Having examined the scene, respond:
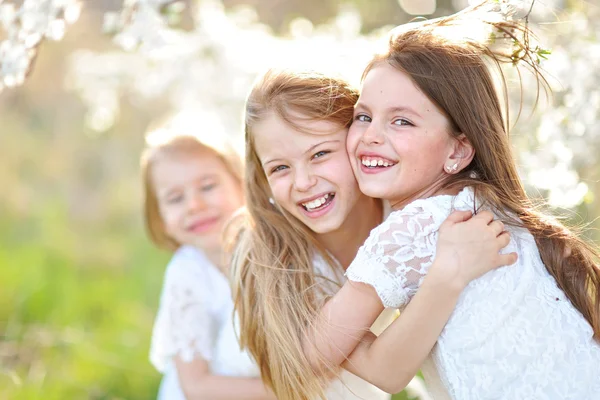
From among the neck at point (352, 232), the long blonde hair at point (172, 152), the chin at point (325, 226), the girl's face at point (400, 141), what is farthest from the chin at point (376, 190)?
the long blonde hair at point (172, 152)

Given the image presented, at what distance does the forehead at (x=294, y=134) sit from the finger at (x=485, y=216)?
48cm

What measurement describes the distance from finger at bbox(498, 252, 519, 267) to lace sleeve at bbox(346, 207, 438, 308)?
0.60 feet

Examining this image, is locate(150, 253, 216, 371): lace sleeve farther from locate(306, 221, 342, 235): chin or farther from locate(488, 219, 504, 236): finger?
locate(488, 219, 504, 236): finger

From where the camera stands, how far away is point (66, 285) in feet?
16.5

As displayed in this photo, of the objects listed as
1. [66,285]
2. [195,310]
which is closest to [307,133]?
[195,310]

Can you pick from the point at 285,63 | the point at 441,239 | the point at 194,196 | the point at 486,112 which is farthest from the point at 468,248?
the point at 194,196

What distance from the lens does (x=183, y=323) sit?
2922 millimetres

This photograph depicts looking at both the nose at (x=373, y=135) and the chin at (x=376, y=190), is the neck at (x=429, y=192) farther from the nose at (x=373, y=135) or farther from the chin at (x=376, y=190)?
the nose at (x=373, y=135)

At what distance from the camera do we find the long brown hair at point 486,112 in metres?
2.07

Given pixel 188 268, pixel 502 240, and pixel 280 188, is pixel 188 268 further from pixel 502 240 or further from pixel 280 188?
pixel 502 240

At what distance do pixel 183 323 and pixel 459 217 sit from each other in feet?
4.37

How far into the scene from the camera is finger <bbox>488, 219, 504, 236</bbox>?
2.03 m

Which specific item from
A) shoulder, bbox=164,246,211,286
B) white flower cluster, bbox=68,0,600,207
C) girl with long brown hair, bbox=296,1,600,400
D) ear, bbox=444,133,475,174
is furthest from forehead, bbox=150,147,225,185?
ear, bbox=444,133,475,174

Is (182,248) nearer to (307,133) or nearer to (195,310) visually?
(195,310)
